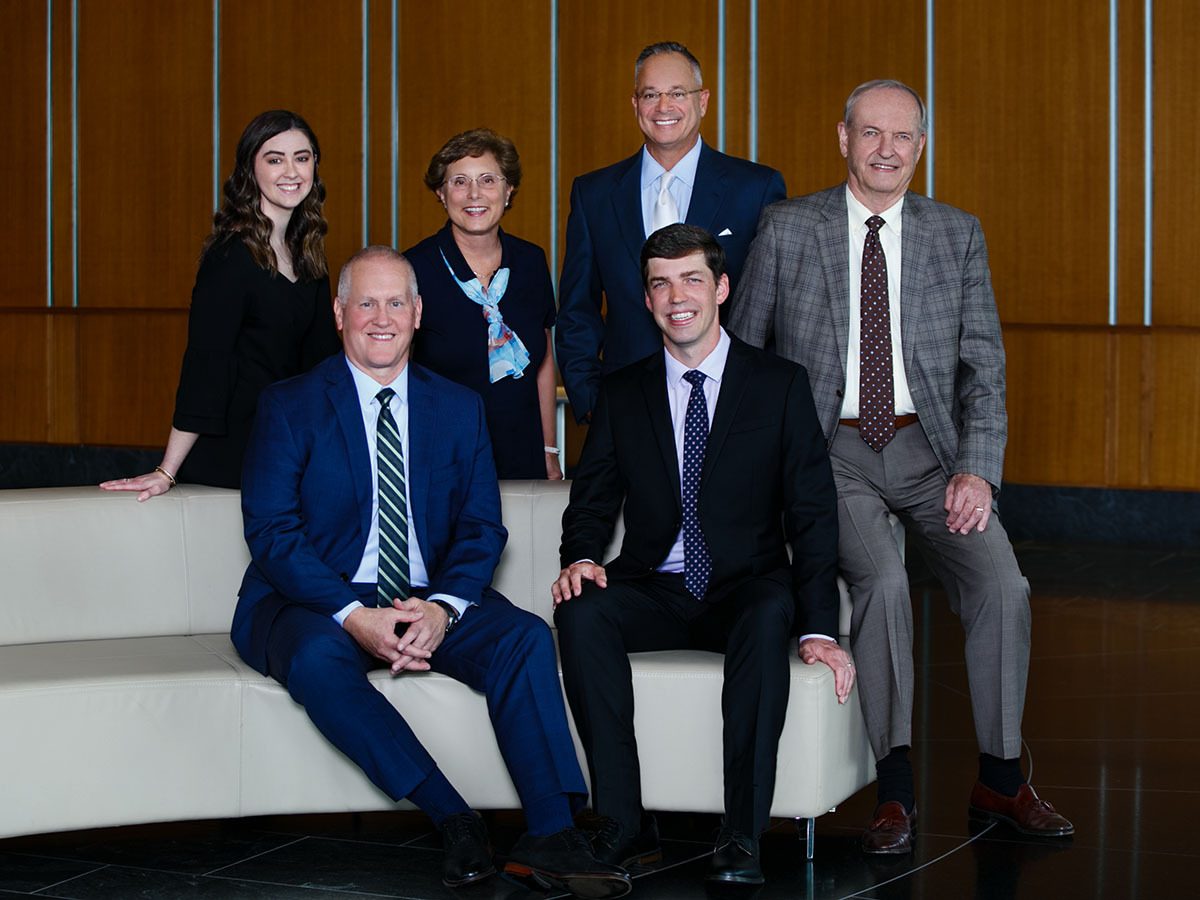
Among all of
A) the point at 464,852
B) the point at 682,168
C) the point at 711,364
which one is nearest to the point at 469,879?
the point at 464,852

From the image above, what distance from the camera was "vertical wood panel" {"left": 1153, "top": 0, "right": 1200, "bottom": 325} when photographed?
814 cm

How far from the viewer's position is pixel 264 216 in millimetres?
4195

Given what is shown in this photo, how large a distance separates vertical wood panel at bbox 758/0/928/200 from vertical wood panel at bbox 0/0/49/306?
5235 mm

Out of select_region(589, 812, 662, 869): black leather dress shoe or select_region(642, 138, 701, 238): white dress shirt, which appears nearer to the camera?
select_region(589, 812, 662, 869): black leather dress shoe

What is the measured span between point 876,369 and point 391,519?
1195 millimetres

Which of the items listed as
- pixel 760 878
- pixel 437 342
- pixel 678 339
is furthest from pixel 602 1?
pixel 760 878

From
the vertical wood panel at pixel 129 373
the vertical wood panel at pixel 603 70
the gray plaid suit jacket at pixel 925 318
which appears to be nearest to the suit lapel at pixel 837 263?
the gray plaid suit jacket at pixel 925 318

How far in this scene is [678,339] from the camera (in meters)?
3.62

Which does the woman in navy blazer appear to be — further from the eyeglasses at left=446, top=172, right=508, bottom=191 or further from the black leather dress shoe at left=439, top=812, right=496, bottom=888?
the black leather dress shoe at left=439, top=812, right=496, bottom=888

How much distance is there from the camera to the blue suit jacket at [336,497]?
353cm

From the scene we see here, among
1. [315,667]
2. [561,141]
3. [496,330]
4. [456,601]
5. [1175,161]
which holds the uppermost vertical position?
[561,141]

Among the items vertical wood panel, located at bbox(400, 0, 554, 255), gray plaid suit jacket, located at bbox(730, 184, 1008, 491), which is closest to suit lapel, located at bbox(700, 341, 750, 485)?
gray plaid suit jacket, located at bbox(730, 184, 1008, 491)

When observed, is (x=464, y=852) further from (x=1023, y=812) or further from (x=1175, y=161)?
(x=1175, y=161)

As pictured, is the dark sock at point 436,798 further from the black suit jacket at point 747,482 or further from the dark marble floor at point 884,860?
the black suit jacket at point 747,482
